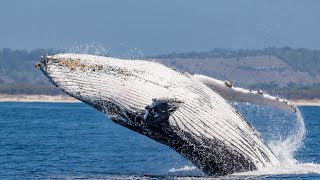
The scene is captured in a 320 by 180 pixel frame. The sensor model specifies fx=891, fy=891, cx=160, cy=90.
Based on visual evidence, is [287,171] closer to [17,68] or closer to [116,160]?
[116,160]

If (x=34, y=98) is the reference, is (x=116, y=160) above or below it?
below

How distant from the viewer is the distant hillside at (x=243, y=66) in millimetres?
147750

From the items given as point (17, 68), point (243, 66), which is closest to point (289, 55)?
point (243, 66)

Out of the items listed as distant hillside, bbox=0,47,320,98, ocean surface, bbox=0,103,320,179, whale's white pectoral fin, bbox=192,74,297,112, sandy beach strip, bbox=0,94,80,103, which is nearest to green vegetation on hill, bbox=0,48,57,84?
distant hillside, bbox=0,47,320,98

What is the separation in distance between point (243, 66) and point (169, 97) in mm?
135947

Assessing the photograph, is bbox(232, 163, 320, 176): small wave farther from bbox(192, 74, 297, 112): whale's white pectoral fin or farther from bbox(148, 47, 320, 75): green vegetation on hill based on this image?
bbox(148, 47, 320, 75): green vegetation on hill

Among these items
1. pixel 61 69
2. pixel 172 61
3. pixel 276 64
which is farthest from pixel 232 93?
pixel 276 64

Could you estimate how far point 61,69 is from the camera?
14766mm

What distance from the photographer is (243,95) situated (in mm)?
15688

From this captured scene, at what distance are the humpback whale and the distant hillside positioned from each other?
124688mm

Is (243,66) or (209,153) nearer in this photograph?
(209,153)

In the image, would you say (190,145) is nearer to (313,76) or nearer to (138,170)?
(138,170)

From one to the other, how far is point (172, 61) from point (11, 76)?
136ft

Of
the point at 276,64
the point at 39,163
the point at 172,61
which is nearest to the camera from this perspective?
the point at 39,163
